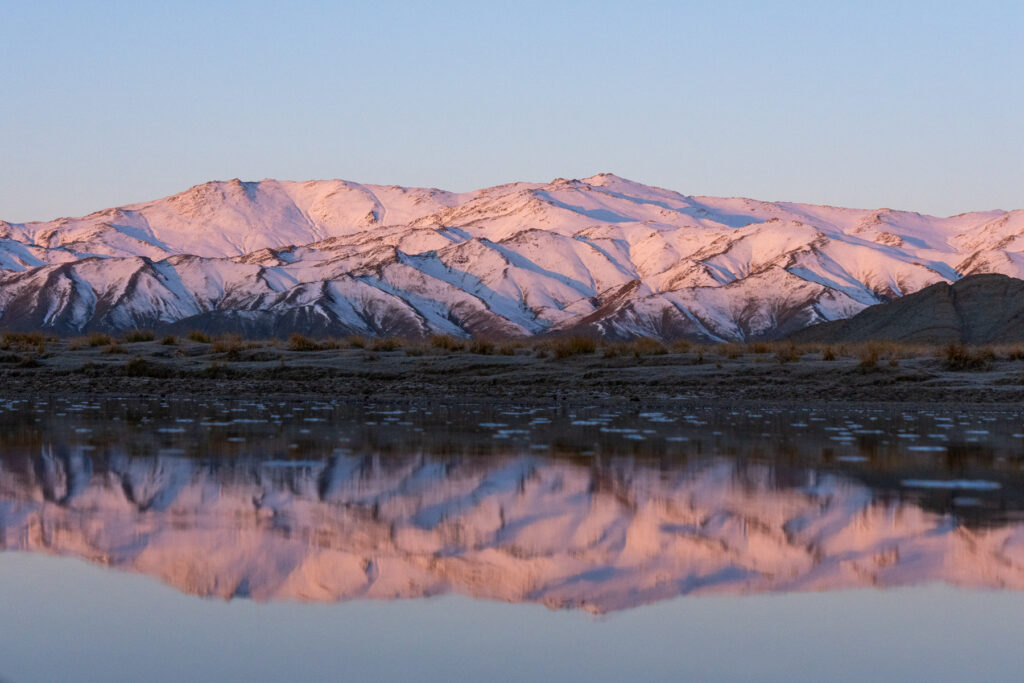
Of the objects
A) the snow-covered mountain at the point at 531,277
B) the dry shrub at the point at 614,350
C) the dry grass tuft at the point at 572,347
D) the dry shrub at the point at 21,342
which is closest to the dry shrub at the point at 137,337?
the dry shrub at the point at 21,342

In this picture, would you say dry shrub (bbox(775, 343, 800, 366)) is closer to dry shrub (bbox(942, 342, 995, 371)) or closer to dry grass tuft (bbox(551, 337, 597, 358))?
dry shrub (bbox(942, 342, 995, 371))

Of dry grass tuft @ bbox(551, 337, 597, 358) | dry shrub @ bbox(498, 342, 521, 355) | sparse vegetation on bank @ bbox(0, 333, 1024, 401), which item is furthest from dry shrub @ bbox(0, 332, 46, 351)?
dry grass tuft @ bbox(551, 337, 597, 358)

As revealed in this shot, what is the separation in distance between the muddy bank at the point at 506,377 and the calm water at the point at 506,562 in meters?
10.5

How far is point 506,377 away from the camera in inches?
1105

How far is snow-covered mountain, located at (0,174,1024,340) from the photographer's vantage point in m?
94.1

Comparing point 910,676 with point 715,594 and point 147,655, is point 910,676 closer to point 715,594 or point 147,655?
point 715,594

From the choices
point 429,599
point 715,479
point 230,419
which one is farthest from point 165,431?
point 429,599

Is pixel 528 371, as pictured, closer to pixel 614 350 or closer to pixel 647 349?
pixel 614 350

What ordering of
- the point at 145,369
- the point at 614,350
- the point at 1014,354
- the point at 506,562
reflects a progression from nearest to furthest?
the point at 506,562
the point at 145,369
the point at 1014,354
the point at 614,350

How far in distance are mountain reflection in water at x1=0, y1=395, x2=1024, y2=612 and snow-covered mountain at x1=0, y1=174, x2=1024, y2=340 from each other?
7394 centimetres

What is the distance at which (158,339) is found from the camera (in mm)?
40250

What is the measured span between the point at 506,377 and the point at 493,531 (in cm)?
1931

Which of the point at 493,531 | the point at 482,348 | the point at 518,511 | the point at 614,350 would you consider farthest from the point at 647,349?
the point at 493,531

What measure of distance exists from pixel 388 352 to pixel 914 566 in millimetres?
27052
